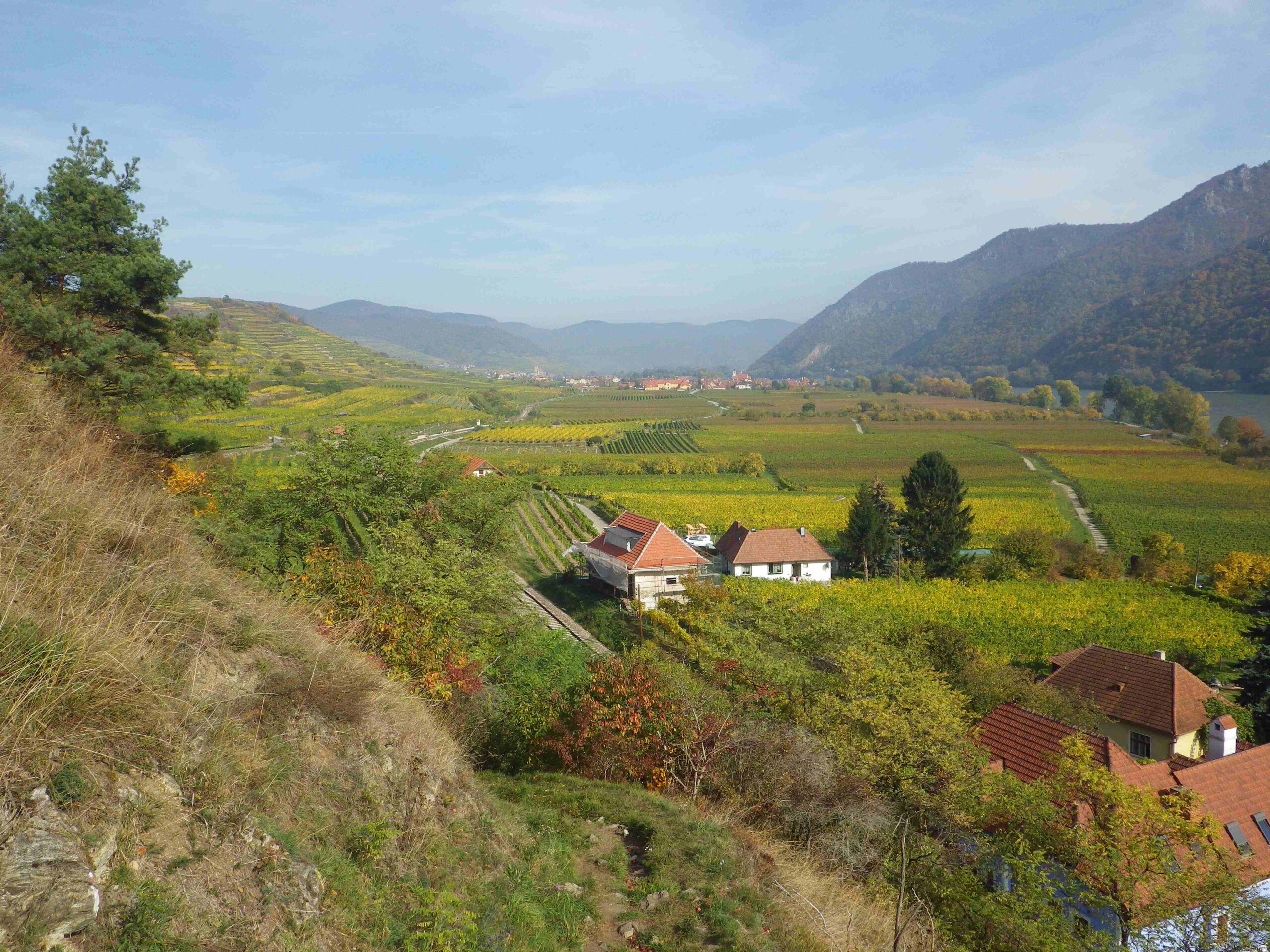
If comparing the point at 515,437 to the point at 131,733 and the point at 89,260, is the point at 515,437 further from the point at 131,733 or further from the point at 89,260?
the point at 131,733

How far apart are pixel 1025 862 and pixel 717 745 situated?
3.83m

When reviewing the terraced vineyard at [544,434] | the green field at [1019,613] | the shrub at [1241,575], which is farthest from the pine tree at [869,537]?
the terraced vineyard at [544,434]

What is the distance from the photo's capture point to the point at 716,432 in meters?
107

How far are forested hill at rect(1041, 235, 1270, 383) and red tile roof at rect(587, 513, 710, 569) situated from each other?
5606 inches

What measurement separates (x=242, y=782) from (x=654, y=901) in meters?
3.77

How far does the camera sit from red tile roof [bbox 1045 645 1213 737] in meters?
19.1

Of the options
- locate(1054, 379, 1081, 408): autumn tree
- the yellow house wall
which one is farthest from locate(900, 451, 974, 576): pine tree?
locate(1054, 379, 1081, 408): autumn tree

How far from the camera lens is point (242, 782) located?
4543 millimetres

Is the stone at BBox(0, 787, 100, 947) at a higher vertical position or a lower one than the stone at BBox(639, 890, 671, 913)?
higher

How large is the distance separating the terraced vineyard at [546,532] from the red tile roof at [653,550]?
490cm

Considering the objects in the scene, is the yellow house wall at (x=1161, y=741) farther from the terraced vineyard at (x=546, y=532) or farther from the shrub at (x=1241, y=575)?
the terraced vineyard at (x=546, y=532)

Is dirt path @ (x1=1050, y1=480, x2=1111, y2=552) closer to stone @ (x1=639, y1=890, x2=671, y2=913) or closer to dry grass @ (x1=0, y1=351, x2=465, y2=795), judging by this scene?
stone @ (x1=639, y1=890, x2=671, y2=913)

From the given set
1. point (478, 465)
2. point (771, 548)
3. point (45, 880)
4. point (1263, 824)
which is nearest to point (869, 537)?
point (771, 548)

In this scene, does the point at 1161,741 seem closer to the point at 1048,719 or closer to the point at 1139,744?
the point at 1139,744
